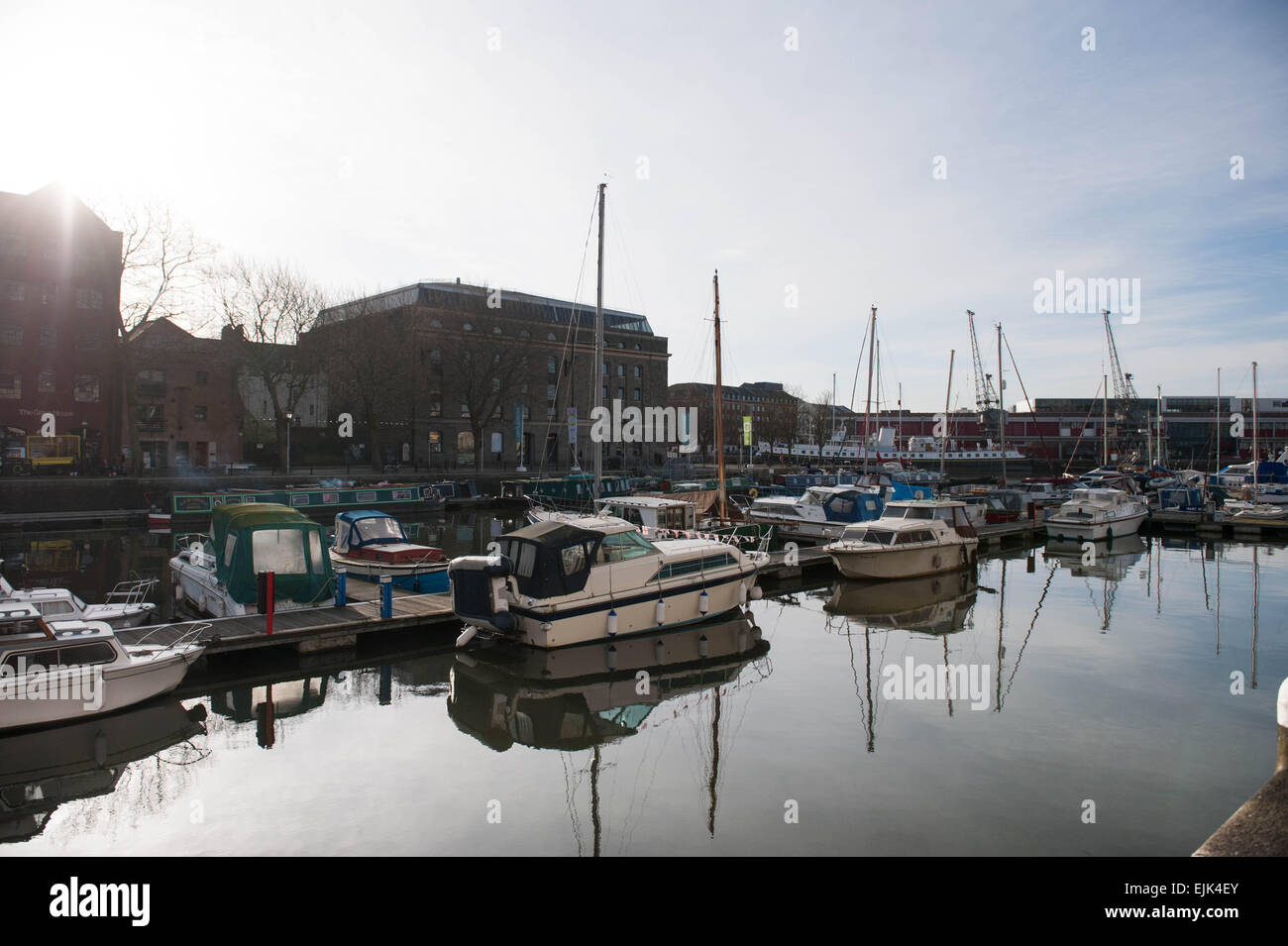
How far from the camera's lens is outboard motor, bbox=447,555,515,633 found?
15.6 meters

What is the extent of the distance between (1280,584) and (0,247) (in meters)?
67.1

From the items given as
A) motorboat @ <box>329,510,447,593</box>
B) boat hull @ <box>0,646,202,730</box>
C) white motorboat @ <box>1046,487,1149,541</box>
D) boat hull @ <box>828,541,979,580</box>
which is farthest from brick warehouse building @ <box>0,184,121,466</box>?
white motorboat @ <box>1046,487,1149,541</box>

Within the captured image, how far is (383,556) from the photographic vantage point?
70.1 feet

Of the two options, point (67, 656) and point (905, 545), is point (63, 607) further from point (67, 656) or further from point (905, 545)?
point (905, 545)

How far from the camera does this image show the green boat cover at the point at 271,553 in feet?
54.1

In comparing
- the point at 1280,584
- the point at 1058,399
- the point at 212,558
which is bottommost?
the point at 1280,584

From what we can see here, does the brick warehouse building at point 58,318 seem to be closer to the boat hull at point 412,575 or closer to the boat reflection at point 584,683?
the boat hull at point 412,575

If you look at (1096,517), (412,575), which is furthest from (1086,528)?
(412,575)

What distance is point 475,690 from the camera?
1452 cm

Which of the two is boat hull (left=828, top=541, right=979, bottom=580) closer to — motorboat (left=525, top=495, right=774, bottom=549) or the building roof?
motorboat (left=525, top=495, right=774, bottom=549)

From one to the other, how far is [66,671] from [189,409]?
51.5 meters

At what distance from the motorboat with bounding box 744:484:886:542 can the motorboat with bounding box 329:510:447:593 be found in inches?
636
